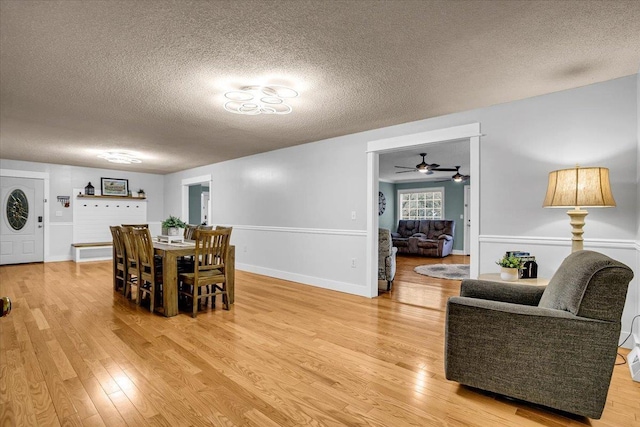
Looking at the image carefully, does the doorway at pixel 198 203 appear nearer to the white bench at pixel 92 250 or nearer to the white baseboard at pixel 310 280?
the white bench at pixel 92 250

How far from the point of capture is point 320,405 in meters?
1.91

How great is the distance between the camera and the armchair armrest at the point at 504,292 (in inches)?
88.5

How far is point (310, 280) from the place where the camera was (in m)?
5.27

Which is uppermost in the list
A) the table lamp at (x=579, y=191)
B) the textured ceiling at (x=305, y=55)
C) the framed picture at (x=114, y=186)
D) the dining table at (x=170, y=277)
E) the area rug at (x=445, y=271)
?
the textured ceiling at (x=305, y=55)

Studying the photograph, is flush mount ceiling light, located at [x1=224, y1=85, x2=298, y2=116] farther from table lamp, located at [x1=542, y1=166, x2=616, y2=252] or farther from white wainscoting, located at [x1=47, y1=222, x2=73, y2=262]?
white wainscoting, located at [x1=47, y1=222, x2=73, y2=262]

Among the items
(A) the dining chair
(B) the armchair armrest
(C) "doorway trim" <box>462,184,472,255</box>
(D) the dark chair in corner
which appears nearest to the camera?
(D) the dark chair in corner

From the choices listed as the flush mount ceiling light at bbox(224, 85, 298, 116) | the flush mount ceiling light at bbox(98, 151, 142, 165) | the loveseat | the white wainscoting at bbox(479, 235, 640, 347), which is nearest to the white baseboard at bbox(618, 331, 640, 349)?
the white wainscoting at bbox(479, 235, 640, 347)

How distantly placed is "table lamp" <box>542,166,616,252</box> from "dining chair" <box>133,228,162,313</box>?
394 cm

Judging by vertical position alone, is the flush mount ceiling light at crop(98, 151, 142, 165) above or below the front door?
above

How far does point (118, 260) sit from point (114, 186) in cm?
472

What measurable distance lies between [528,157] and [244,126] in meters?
3.28

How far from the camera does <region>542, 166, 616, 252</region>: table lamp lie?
2.44 metres

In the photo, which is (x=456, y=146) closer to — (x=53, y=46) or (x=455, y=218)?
(x=455, y=218)

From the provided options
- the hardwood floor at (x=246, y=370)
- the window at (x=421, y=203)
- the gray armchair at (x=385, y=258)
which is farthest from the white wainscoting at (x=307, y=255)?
the window at (x=421, y=203)
